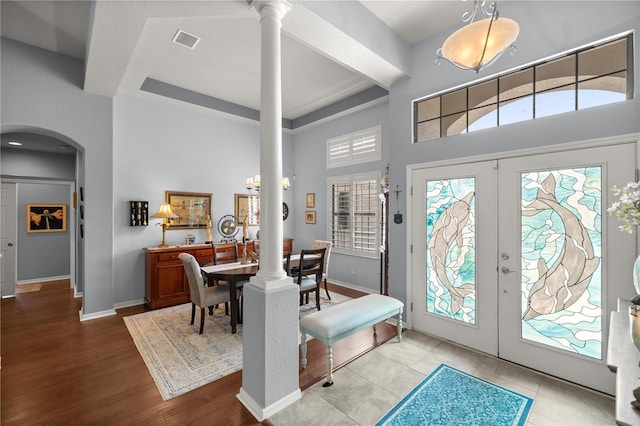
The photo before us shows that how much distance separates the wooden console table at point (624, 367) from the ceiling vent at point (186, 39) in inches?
172

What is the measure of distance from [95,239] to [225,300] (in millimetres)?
2169

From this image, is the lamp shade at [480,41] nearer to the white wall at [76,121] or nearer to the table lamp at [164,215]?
the table lamp at [164,215]

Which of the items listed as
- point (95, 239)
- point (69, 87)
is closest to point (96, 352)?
point (95, 239)

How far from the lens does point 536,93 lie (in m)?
2.66

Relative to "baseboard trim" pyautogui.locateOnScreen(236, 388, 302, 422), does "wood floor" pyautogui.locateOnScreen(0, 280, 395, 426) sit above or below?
below

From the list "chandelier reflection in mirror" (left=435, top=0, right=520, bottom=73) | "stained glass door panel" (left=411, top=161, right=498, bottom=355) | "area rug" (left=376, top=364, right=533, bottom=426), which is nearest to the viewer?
"chandelier reflection in mirror" (left=435, top=0, right=520, bottom=73)

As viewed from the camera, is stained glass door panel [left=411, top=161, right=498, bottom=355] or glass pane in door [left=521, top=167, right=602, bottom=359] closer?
glass pane in door [left=521, top=167, right=602, bottom=359]

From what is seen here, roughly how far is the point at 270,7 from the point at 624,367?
2970 mm

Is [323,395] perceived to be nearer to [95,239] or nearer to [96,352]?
[96,352]

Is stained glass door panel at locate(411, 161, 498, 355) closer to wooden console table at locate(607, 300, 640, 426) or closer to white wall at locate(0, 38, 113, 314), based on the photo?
wooden console table at locate(607, 300, 640, 426)

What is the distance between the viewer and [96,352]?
294 centimetres

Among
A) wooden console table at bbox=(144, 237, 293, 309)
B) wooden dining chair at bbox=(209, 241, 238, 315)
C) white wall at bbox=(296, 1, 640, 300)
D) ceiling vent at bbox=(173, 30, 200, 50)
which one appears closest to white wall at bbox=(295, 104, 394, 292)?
white wall at bbox=(296, 1, 640, 300)

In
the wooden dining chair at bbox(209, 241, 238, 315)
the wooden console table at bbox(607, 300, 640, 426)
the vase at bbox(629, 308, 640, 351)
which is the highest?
the vase at bbox(629, 308, 640, 351)

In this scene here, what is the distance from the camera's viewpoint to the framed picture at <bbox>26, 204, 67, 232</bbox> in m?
5.98
